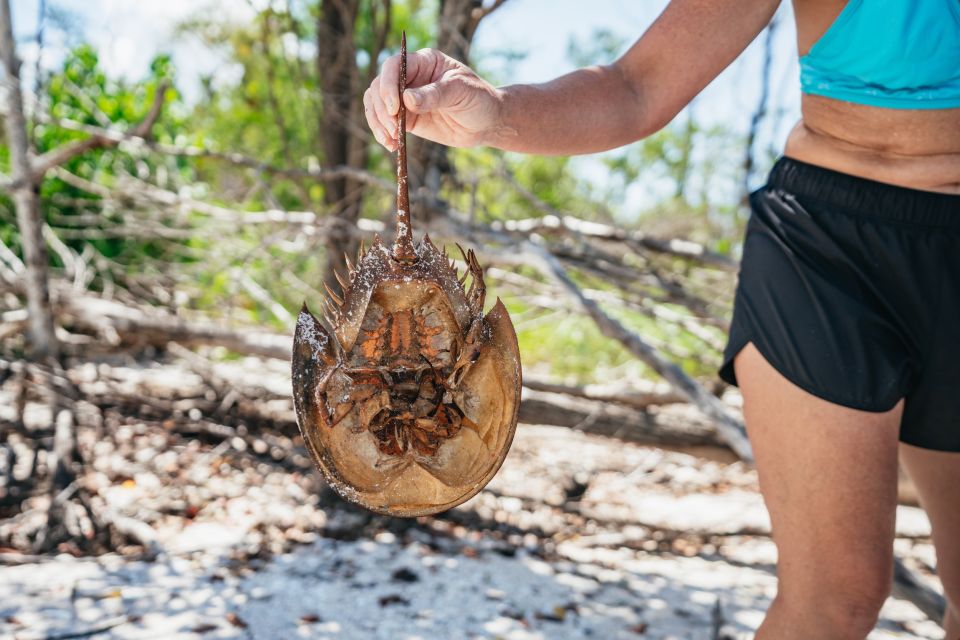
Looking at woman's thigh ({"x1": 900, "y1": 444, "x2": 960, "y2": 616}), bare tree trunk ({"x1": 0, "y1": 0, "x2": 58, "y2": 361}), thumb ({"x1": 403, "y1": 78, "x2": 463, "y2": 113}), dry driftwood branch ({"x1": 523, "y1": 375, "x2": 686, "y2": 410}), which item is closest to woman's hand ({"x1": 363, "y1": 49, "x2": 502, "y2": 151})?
thumb ({"x1": 403, "y1": 78, "x2": 463, "y2": 113})

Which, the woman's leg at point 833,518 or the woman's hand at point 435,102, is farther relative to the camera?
the woman's leg at point 833,518

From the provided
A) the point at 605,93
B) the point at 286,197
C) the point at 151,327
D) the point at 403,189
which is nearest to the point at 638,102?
the point at 605,93

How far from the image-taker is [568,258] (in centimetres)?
391

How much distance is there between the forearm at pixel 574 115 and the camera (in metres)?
1.28

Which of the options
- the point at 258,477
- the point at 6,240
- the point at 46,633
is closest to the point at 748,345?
the point at 46,633

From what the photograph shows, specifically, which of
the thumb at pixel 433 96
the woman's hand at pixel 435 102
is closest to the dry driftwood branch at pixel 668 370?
the woman's hand at pixel 435 102

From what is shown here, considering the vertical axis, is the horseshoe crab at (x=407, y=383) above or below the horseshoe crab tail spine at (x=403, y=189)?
below

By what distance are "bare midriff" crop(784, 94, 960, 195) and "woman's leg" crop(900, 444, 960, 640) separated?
54cm

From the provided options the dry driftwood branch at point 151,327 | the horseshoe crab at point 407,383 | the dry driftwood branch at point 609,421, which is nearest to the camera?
the horseshoe crab at point 407,383

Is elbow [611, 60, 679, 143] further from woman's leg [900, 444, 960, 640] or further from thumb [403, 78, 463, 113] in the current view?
woman's leg [900, 444, 960, 640]

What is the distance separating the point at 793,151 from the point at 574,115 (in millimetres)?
508

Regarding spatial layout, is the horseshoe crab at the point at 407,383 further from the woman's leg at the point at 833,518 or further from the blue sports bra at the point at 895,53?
the blue sports bra at the point at 895,53

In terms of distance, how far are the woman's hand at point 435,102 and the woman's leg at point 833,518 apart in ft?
2.37

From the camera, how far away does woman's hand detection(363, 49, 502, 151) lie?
44.4 inches
